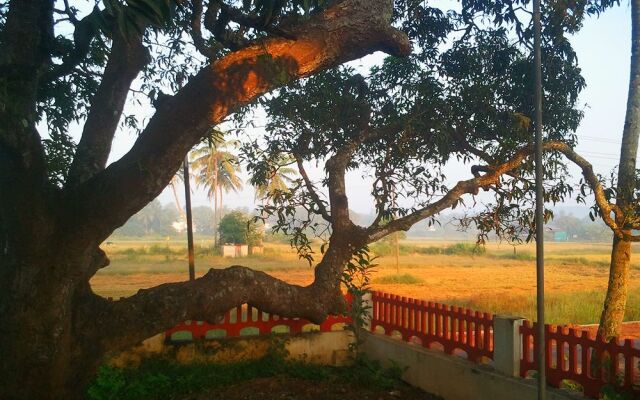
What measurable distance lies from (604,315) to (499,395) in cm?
282

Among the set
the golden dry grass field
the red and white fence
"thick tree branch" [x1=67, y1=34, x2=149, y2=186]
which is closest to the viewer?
the red and white fence

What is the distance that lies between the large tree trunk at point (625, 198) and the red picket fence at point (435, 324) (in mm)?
1808

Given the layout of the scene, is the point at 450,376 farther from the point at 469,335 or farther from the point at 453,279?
the point at 453,279

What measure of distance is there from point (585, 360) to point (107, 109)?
210 inches

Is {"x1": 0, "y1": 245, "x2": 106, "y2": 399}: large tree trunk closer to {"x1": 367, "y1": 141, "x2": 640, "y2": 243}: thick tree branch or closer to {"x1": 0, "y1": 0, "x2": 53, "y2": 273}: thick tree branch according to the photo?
{"x1": 0, "y1": 0, "x2": 53, "y2": 273}: thick tree branch

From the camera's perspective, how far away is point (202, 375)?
6.73 metres

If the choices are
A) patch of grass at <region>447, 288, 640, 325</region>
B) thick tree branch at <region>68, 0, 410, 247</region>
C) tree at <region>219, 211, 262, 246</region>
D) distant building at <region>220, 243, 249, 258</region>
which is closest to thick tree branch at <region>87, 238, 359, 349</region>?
thick tree branch at <region>68, 0, 410, 247</region>

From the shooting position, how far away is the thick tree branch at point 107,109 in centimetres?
534

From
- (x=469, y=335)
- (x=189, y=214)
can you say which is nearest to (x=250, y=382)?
(x=469, y=335)

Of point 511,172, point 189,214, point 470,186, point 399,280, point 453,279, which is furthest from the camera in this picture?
point 453,279

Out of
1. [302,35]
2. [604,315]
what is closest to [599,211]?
[604,315]

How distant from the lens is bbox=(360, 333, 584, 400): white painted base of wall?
18.1ft

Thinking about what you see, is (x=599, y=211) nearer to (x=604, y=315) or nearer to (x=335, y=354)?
(x=604, y=315)

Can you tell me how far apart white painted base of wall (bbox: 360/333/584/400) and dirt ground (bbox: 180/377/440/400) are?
198 mm
